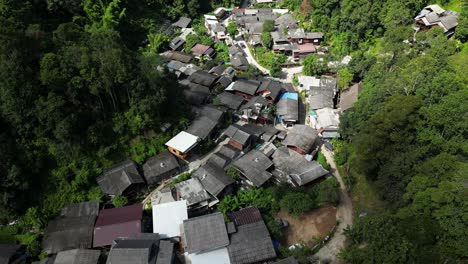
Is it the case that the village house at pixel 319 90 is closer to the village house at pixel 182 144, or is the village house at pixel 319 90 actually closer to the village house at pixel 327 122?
the village house at pixel 327 122

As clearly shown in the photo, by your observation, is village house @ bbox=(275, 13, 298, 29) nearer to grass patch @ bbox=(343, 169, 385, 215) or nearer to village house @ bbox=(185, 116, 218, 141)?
village house @ bbox=(185, 116, 218, 141)

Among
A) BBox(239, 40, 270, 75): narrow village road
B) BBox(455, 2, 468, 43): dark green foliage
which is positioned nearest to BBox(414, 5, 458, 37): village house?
BBox(455, 2, 468, 43): dark green foliage

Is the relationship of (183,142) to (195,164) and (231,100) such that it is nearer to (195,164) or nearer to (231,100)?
(195,164)

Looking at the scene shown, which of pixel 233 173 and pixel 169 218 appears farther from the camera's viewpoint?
pixel 233 173

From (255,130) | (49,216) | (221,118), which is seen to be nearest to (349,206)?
(255,130)

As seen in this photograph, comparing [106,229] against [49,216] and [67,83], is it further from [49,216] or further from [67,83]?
[67,83]

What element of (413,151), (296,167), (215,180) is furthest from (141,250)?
(413,151)
